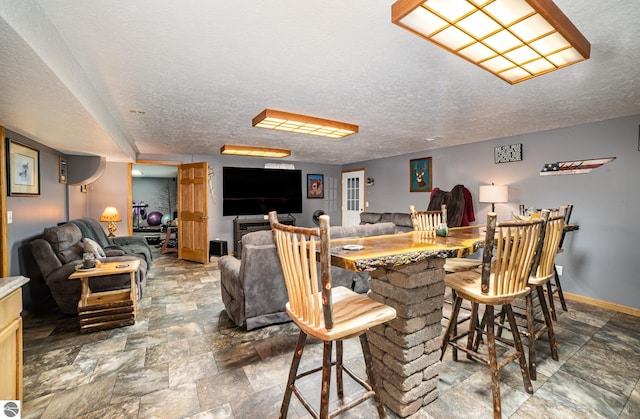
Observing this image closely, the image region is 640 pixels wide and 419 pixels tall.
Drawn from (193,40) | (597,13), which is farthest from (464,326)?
(193,40)

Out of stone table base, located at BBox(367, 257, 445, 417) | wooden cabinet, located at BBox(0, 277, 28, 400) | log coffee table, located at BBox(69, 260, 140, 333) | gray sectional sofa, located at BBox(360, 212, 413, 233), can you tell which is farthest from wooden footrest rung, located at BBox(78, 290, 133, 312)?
gray sectional sofa, located at BBox(360, 212, 413, 233)

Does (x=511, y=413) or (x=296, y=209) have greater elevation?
(x=296, y=209)

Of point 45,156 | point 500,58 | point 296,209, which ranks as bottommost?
point 296,209

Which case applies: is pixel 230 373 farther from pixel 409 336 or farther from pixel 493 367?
pixel 493 367

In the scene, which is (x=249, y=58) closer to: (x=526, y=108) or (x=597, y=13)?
(x=597, y=13)

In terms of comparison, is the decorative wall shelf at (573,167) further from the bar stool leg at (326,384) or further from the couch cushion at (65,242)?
the couch cushion at (65,242)

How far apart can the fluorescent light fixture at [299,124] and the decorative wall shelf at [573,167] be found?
8.91 feet

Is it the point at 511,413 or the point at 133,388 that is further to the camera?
the point at 133,388

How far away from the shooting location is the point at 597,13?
4.87 ft

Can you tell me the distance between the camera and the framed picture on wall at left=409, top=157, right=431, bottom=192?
5.66m

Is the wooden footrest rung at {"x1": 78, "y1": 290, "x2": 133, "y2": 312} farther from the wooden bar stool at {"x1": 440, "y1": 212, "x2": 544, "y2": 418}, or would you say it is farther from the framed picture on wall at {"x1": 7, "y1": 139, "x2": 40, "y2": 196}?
the wooden bar stool at {"x1": 440, "y1": 212, "x2": 544, "y2": 418}

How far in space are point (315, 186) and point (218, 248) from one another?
296cm

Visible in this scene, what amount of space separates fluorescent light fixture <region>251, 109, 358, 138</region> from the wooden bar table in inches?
73.9

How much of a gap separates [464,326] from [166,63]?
132 inches
